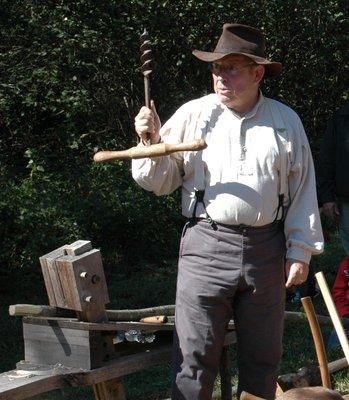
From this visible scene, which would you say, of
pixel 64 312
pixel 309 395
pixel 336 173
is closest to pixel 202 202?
pixel 64 312

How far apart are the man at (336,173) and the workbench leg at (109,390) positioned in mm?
2998

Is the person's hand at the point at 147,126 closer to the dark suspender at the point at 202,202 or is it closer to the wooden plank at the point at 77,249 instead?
the dark suspender at the point at 202,202

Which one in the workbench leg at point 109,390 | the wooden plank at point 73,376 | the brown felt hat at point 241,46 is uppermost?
the brown felt hat at point 241,46

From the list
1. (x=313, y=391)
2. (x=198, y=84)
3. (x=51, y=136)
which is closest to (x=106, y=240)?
(x=51, y=136)

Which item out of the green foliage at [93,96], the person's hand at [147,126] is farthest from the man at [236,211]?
the green foliage at [93,96]

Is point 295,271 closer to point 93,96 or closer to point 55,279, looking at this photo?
point 55,279

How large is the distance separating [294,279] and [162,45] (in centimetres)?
576

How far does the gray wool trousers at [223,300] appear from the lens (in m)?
4.18

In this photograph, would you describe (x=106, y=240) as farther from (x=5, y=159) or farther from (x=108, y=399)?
(x=108, y=399)

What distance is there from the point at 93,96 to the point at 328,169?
10.9 feet

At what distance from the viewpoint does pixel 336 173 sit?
7.09 meters

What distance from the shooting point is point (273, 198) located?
4.21 metres

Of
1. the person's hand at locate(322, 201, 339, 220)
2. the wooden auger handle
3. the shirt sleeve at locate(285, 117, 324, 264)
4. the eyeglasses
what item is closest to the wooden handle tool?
the shirt sleeve at locate(285, 117, 324, 264)

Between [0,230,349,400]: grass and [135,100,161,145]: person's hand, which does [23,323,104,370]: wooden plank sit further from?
[0,230,349,400]: grass
